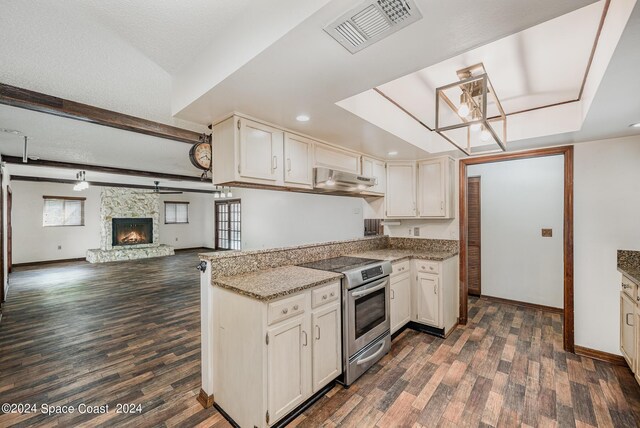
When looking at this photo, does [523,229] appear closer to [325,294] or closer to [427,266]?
[427,266]

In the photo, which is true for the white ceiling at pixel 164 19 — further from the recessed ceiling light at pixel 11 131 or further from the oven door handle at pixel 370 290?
the recessed ceiling light at pixel 11 131

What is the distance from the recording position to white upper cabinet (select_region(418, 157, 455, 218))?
137 inches

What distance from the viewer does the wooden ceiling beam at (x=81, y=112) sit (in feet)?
6.81

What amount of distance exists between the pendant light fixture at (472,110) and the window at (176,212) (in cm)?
1048

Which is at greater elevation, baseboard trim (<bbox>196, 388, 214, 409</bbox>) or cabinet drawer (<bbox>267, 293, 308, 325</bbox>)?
cabinet drawer (<bbox>267, 293, 308, 325</bbox>)

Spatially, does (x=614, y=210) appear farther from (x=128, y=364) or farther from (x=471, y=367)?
(x=128, y=364)

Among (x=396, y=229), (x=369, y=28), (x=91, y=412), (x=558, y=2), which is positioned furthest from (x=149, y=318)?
(x=558, y=2)

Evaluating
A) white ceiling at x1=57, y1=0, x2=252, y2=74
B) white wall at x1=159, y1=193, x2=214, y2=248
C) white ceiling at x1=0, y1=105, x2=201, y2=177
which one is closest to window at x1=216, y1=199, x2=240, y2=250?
white wall at x1=159, y1=193, x2=214, y2=248

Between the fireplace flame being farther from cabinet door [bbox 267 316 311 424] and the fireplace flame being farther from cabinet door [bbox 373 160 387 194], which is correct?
cabinet door [bbox 267 316 311 424]

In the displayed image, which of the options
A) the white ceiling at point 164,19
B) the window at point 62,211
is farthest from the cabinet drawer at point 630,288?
the window at point 62,211

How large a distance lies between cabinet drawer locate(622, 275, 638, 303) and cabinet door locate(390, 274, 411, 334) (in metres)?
1.84

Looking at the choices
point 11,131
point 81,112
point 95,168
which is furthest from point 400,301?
point 95,168

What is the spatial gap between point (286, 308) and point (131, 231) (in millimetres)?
9605

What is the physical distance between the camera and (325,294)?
2.07 metres
